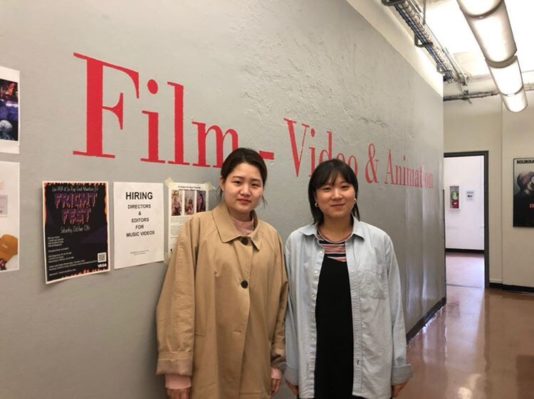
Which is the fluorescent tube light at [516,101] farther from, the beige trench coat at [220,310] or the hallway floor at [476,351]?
the beige trench coat at [220,310]

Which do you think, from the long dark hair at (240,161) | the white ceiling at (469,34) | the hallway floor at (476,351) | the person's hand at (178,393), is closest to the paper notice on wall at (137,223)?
the long dark hair at (240,161)

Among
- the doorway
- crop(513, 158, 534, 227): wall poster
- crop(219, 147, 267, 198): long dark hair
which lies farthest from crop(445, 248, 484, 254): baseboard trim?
crop(219, 147, 267, 198): long dark hair

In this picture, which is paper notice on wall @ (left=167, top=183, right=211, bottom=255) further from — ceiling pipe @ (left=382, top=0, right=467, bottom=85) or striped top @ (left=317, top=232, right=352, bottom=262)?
ceiling pipe @ (left=382, top=0, right=467, bottom=85)

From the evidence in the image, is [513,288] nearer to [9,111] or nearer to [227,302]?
[227,302]

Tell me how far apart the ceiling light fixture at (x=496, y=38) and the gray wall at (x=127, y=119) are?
3.48ft

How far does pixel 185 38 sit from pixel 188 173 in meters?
0.52

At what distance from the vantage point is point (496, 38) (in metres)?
3.30

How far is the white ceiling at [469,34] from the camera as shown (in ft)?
13.5

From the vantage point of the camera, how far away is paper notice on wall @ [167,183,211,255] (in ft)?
5.00

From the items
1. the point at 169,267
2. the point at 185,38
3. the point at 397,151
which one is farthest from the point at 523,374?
the point at 185,38

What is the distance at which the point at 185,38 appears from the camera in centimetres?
158

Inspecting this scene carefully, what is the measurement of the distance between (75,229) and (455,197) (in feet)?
35.5

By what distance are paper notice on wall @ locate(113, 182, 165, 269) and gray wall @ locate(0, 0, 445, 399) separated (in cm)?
3

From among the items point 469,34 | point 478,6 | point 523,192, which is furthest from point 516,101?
point 478,6
